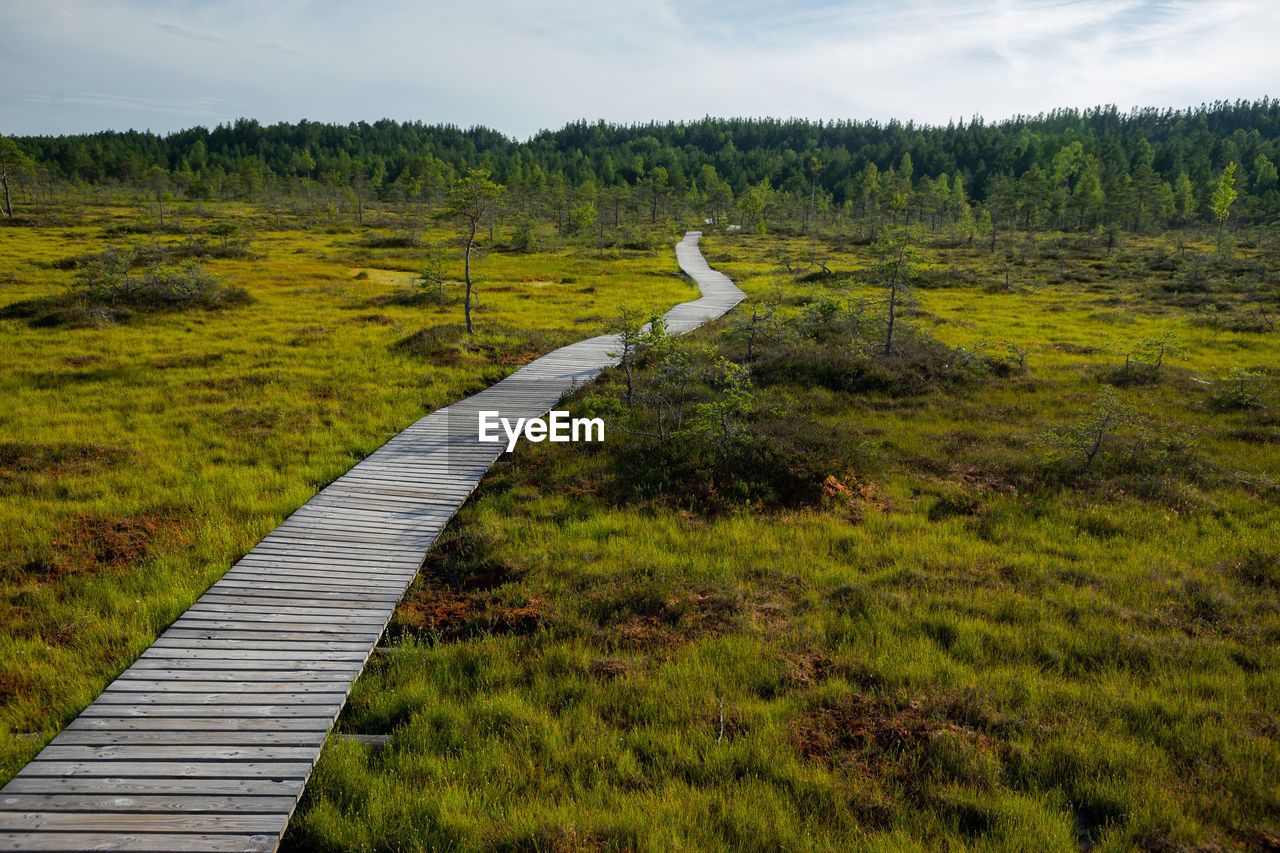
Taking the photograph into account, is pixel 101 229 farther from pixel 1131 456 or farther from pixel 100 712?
pixel 1131 456

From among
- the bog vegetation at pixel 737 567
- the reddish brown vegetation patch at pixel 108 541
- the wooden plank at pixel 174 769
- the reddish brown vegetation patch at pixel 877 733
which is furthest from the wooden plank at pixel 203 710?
the reddish brown vegetation patch at pixel 877 733

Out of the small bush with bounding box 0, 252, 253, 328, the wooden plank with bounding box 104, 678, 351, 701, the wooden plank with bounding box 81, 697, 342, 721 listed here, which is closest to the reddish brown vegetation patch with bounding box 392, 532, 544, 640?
the wooden plank with bounding box 104, 678, 351, 701

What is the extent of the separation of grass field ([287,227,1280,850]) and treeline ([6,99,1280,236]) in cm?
6635

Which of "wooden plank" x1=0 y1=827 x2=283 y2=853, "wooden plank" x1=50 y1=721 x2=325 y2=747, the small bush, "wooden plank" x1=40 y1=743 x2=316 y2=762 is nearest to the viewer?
"wooden plank" x1=0 y1=827 x2=283 y2=853

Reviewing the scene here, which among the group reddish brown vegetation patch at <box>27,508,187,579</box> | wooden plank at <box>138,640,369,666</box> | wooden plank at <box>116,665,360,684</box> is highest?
reddish brown vegetation patch at <box>27,508,187,579</box>

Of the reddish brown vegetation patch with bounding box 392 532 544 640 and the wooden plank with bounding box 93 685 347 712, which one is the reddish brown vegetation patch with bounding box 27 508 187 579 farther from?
the reddish brown vegetation patch with bounding box 392 532 544 640

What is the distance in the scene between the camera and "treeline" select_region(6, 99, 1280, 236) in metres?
84.6

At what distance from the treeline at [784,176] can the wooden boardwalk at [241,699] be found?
68533 mm

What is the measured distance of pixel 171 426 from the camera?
13.7 m

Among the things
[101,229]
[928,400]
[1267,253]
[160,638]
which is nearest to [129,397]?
[160,638]

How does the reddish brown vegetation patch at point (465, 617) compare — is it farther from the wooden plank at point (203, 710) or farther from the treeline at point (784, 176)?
the treeline at point (784, 176)

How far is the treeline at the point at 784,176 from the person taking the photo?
8456cm

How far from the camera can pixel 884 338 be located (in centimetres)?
2172

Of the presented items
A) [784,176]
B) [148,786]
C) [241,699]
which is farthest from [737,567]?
[784,176]
